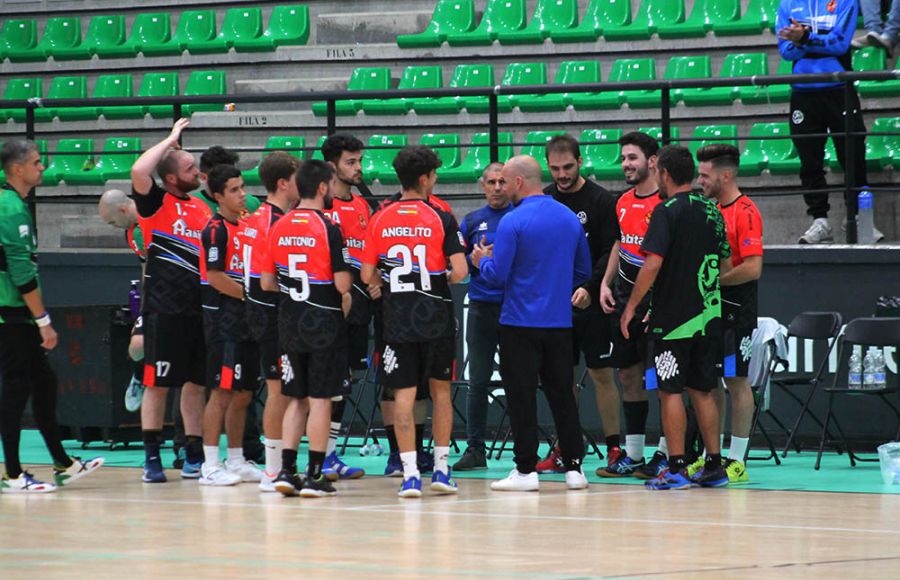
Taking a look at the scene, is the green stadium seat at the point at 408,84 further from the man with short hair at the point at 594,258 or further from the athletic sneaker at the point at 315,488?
the athletic sneaker at the point at 315,488

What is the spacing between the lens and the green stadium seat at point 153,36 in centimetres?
1836

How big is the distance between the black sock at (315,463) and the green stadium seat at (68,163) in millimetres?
9436

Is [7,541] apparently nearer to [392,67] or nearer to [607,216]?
[607,216]

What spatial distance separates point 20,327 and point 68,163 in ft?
29.4

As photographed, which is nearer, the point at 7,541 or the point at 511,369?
the point at 7,541

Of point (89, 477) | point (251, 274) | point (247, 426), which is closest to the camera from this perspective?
point (251, 274)

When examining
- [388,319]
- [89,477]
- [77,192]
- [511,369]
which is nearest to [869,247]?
[511,369]

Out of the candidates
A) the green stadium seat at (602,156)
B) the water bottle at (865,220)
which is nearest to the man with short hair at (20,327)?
the water bottle at (865,220)

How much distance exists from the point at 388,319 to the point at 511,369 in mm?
865

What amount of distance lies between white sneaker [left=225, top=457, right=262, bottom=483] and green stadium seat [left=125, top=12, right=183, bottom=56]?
32.0 feet

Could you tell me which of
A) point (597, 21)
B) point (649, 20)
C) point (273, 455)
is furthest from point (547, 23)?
point (273, 455)

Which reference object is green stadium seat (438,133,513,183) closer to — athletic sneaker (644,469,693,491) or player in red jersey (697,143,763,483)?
player in red jersey (697,143,763,483)

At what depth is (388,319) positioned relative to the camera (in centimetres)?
868

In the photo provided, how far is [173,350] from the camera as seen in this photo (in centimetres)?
949
